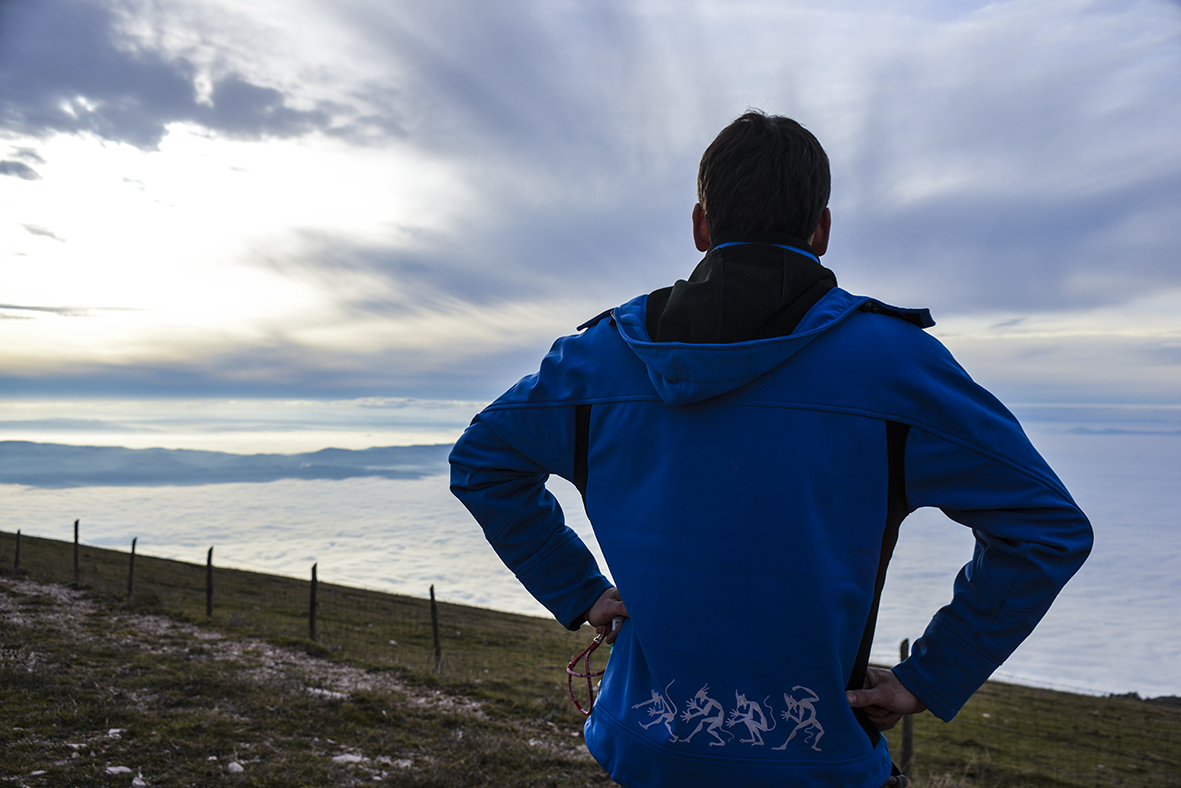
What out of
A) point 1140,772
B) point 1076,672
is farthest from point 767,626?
point 1076,672

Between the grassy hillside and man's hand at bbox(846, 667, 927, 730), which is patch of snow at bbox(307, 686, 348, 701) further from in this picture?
man's hand at bbox(846, 667, 927, 730)

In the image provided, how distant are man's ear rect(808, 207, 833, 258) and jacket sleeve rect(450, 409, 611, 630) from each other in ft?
2.87

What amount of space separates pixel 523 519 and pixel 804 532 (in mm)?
836

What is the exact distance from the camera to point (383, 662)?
35.7 ft

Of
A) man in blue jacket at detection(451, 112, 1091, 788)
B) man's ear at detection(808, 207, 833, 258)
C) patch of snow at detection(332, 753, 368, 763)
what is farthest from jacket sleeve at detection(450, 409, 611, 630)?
patch of snow at detection(332, 753, 368, 763)

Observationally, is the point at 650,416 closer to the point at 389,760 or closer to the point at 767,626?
the point at 767,626

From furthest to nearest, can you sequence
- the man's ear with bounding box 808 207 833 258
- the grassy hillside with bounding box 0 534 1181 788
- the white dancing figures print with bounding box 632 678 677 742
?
the grassy hillside with bounding box 0 534 1181 788, the man's ear with bounding box 808 207 833 258, the white dancing figures print with bounding box 632 678 677 742

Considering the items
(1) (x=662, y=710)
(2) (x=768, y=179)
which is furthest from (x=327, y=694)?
(2) (x=768, y=179)

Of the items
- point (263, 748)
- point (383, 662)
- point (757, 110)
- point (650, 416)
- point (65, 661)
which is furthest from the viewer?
point (383, 662)

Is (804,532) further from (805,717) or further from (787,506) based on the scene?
(805,717)

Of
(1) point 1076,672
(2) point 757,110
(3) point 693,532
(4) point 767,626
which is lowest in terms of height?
(1) point 1076,672

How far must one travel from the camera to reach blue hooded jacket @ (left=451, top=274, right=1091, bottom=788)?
1221 mm

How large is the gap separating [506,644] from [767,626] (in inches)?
1348

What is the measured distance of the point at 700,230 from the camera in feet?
5.48
